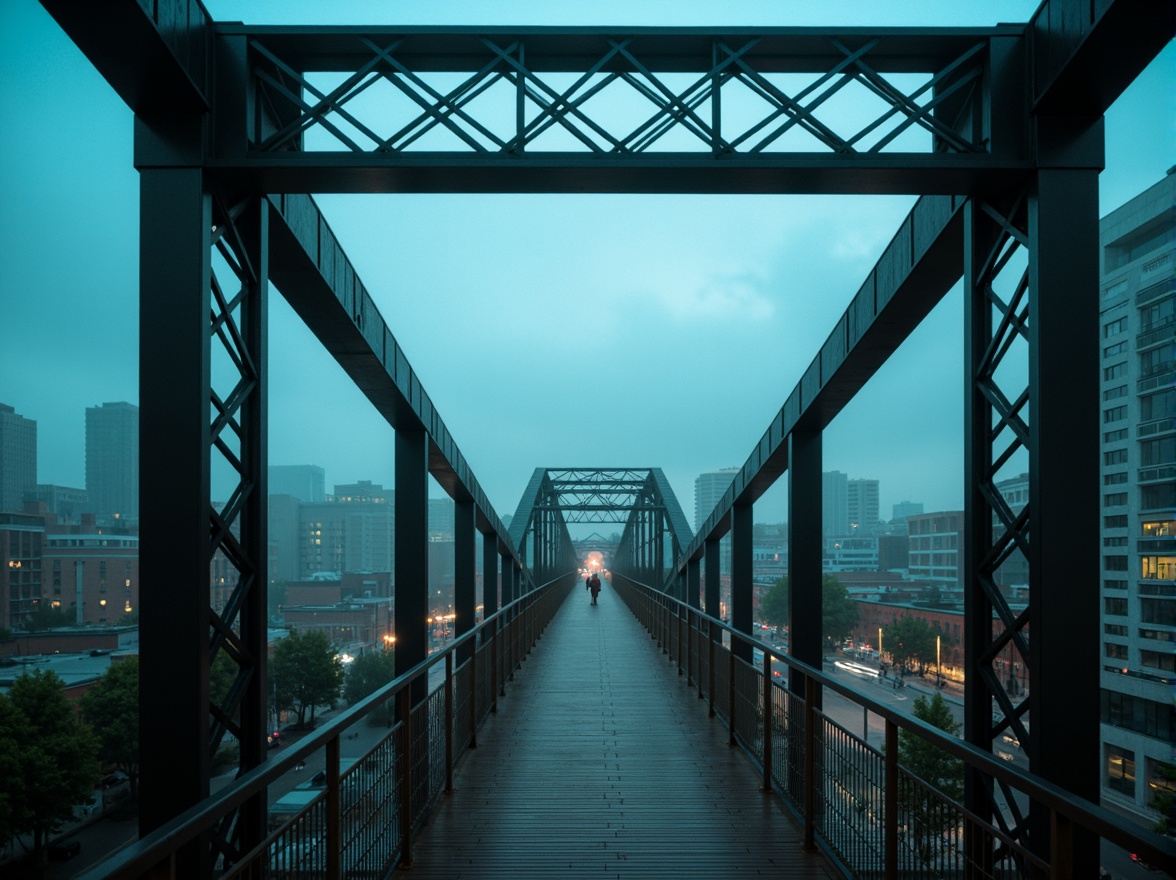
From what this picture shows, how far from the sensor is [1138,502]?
71.8 feet

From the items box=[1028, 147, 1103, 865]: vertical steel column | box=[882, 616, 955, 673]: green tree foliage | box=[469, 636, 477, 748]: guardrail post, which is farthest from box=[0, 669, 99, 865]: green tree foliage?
box=[882, 616, 955, 673]: green tree foliage

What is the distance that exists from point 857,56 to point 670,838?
15.2 feet

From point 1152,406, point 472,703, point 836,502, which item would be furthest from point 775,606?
point 836,502

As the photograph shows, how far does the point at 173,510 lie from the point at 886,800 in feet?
12.0

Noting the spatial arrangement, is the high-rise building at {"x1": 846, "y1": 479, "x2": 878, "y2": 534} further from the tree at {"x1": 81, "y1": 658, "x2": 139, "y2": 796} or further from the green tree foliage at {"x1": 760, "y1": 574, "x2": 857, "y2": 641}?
the tree at {"x1": 81, "y1": 658, "x2": 139, "y2": 796}

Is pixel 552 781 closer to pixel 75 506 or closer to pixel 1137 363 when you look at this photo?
pixel 1137 363

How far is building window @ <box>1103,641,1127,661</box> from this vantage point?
21.8 meters

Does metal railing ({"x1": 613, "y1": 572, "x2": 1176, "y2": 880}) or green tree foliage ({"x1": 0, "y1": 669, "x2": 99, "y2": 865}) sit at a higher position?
metal railing ({"x1": 613, "y1": 572, "x2": 1176, "y2": 880})

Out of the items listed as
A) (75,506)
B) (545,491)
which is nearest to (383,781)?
(75,506)

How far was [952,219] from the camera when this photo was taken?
5496mm

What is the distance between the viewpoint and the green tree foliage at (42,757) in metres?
20.7

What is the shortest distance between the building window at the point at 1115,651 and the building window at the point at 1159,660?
0.78 meters

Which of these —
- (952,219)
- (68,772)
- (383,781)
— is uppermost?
(952,219)

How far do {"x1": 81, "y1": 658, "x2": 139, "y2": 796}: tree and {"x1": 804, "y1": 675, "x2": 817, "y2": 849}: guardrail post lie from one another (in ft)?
91.2
